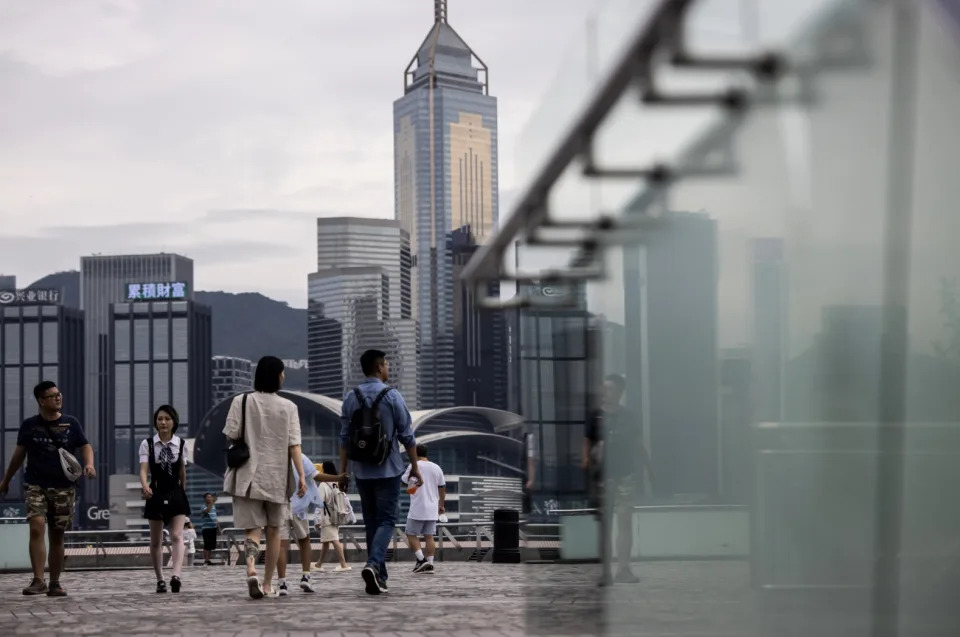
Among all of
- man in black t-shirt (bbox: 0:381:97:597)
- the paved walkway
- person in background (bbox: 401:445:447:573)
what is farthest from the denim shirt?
person in background (bbox: 401:445:447:573)

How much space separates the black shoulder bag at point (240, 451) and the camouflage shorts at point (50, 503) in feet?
6.88

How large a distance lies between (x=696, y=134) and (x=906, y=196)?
85cm

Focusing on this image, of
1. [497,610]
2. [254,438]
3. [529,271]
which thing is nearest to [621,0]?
[529,271]

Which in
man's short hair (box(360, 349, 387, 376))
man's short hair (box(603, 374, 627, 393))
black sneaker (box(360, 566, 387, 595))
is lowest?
black sneaker (box(360, 566, 387, 595))

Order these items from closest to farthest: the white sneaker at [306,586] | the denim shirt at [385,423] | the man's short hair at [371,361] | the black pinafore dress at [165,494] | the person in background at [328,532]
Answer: the denim shirt at [385,423] < the man's short hair at [371,361] < the white sneaker at [306,586] < the black pinafore dress at [165,494] < the person in background at [328,532]

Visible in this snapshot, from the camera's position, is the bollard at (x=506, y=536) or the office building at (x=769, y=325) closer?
the office building at (x=769, y=325)

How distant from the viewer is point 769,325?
7.84 feet

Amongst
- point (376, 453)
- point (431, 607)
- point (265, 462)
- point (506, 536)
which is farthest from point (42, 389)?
point (506, 536)

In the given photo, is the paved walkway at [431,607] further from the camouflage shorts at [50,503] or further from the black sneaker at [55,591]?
the camouflage shorts at [50,503]

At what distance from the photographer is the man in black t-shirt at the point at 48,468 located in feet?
37.6

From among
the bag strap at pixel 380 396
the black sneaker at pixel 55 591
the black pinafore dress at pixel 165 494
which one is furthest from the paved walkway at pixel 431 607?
the bag strap at pixel 380 396

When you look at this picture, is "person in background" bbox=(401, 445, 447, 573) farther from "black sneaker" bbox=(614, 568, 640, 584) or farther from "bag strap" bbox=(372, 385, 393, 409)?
"black sneaker" bbox=(614, 568, 640, 584)

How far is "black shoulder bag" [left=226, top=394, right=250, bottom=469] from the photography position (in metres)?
9.90

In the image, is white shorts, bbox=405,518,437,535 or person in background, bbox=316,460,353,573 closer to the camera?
white shorts, bbox=405,518,437,535
